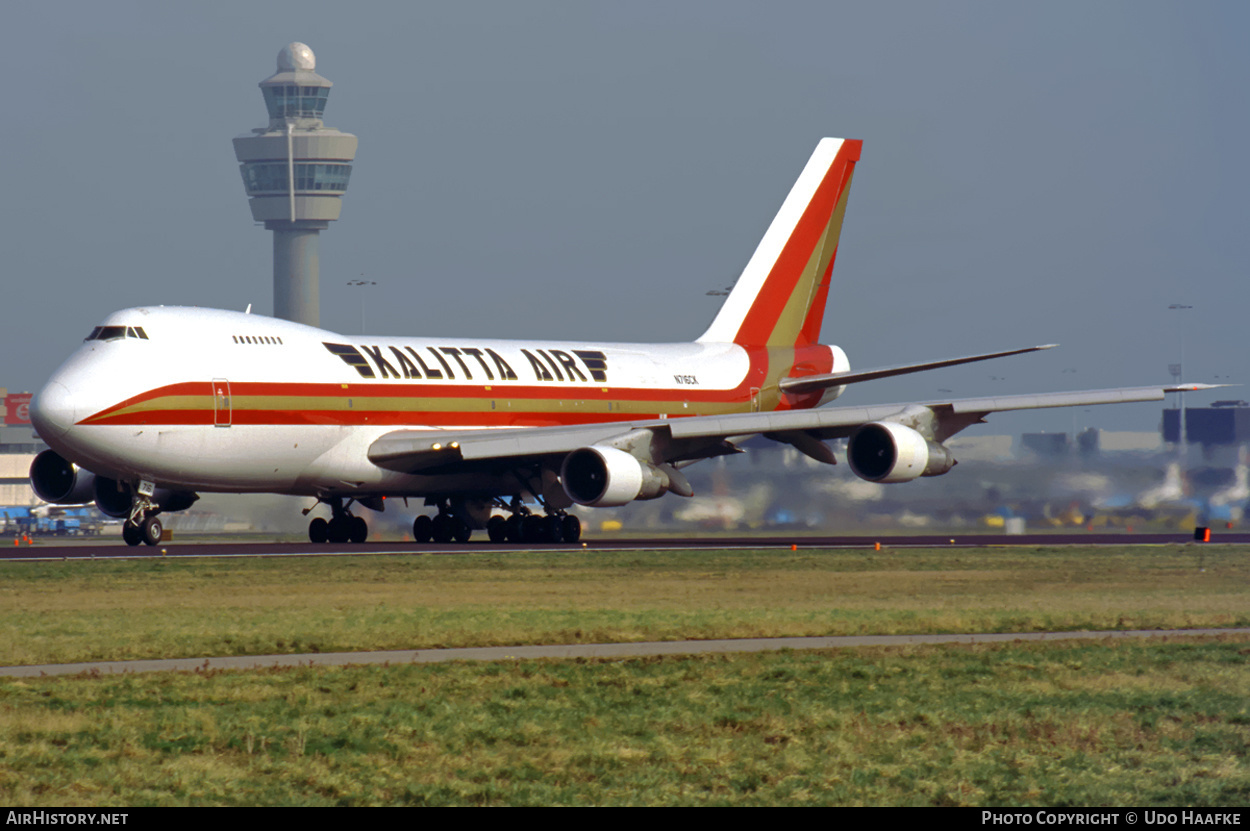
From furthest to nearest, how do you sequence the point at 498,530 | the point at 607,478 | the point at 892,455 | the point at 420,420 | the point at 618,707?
the point at 498,530 < the point at 420,420 < the point at 892,455 < the point at 607,478 < the point at 618,707

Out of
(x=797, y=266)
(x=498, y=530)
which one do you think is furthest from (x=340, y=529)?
(x=797, y=266)

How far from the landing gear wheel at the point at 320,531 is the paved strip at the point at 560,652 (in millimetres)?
26466

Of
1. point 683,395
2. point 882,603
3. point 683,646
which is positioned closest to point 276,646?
point 683,646

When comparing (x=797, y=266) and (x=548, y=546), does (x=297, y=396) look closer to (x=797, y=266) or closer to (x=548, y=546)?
(x=548, y=546)

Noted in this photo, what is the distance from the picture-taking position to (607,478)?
129 feet

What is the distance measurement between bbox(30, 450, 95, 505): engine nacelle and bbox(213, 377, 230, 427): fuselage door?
6.09 m

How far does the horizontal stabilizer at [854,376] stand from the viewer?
1732 inches

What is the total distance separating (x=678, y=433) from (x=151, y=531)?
13120 millimetres

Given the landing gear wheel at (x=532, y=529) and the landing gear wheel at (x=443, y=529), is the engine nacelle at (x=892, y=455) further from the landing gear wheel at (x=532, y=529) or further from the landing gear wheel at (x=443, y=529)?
the landing gear wheel at (x=443, y=529)

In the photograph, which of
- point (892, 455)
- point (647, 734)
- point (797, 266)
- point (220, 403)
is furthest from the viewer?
point (797, 266)

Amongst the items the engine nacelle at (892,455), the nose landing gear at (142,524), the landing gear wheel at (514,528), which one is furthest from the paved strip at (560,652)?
the landing gear wheel at (514,528)

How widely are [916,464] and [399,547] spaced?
1331cm

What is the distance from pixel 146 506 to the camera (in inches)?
1532

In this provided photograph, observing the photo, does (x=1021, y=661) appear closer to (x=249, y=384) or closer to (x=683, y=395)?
(x=249, y=384)
